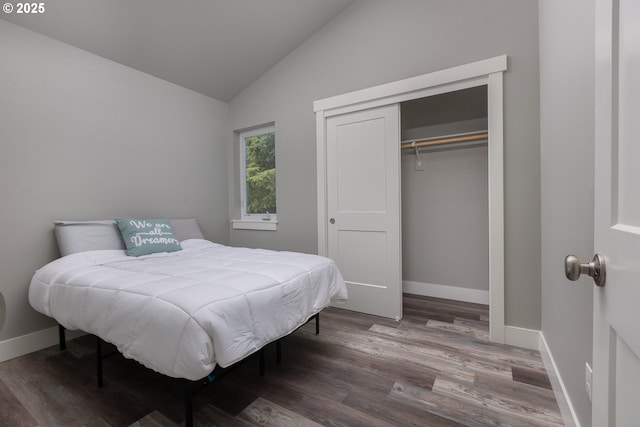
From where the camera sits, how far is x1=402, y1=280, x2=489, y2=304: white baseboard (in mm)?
3045

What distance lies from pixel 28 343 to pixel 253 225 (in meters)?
2.17

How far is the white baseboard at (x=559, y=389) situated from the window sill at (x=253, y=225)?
2.64m

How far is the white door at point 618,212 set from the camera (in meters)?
0.50

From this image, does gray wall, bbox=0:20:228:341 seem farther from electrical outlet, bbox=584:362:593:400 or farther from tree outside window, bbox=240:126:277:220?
electrical outlet, bbox=584:362:593:400

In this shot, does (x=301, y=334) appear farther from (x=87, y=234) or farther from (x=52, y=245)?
(x=52, y=245)

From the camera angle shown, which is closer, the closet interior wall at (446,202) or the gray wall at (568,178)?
the gray wall at (568,178)

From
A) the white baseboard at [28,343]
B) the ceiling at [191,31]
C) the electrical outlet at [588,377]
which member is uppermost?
the ceiling at [191,31]

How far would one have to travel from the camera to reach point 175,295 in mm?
1278

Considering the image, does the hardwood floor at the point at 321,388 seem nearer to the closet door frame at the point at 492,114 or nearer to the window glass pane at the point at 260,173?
the closet door frame at the point at 492,114

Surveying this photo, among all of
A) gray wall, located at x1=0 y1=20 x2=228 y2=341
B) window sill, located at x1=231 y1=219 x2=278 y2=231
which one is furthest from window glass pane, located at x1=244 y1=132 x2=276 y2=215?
gray wall, located at x1=0 y1=20 x2=228 y2=341

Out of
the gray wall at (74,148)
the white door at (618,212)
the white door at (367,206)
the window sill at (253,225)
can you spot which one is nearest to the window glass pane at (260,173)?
the window sill at (253,225)

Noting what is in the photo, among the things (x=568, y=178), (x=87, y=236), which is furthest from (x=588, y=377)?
(x=87, y=236)

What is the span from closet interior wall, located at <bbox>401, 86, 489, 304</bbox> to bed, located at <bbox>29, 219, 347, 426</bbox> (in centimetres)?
160

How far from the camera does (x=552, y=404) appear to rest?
4.84 feet
